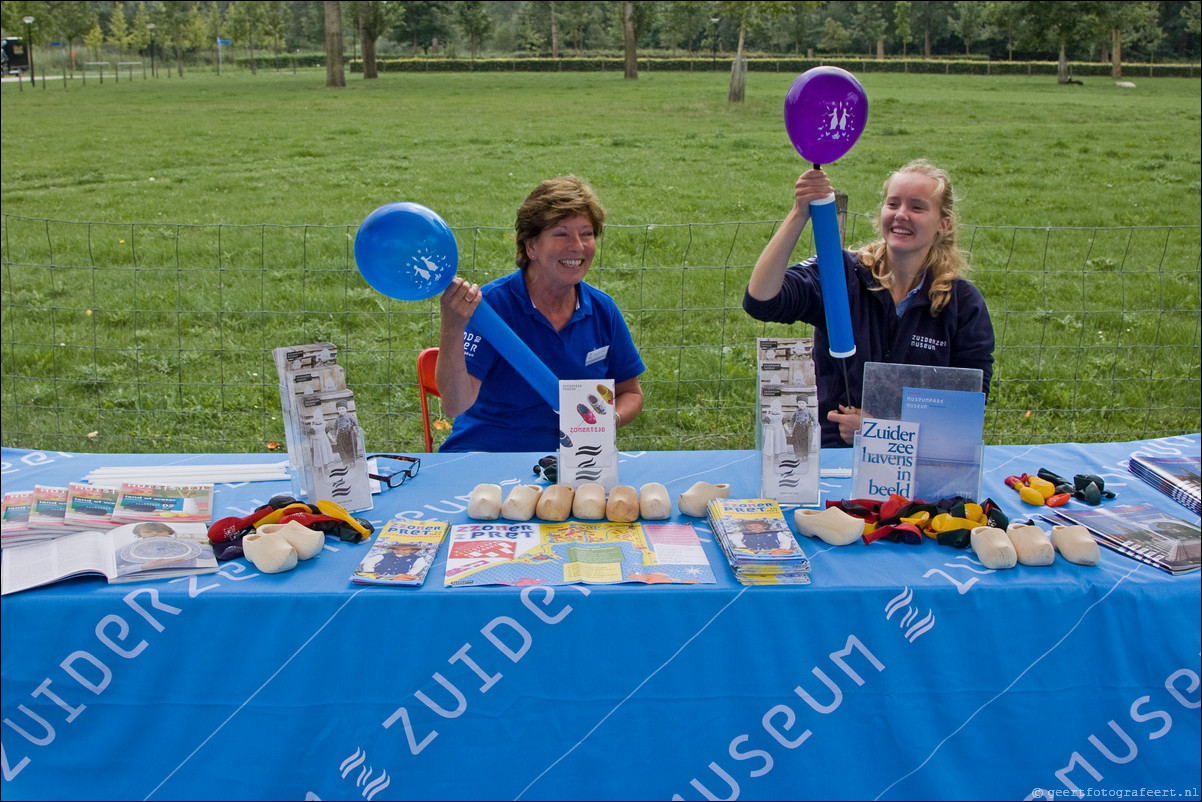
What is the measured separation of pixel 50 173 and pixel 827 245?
12560 millimetres

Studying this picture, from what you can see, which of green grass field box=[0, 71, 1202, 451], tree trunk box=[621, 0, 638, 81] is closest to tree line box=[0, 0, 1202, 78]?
tree trunk box=[621, 0, 638, 81]

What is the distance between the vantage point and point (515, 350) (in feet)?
7.37

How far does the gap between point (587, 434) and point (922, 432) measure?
2.48 ft

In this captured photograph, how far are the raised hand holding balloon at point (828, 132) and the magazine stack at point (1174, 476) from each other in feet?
2.79

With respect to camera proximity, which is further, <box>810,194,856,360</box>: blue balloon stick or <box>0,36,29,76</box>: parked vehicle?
<box>0,36,29,76</box>: parked vehicle

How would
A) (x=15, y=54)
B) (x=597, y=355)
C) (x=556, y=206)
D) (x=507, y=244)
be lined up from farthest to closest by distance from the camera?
(x=15, y=54) < (x=507, y=244) < (x=597, y=355) < (x=556, y=206)

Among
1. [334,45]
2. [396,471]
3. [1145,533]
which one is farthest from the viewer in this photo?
[334,45]

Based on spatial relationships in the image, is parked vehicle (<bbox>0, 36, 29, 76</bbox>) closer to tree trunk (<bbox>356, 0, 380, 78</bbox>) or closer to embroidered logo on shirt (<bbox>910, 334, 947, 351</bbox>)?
tree trunk (<bbox>356, 0, 380, 78</bbox>)

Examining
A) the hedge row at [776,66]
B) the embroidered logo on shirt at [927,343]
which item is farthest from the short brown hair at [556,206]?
the hedge row at [776,66]

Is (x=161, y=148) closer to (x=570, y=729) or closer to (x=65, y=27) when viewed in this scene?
(x=570, y=729)

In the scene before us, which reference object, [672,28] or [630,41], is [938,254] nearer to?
[630,41]

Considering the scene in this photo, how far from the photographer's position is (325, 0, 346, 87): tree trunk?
24688 millimetres

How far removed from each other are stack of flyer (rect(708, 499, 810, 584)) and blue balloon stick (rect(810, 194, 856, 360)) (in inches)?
17.5

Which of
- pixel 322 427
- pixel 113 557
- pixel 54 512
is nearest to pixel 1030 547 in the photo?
pixel 322 427
